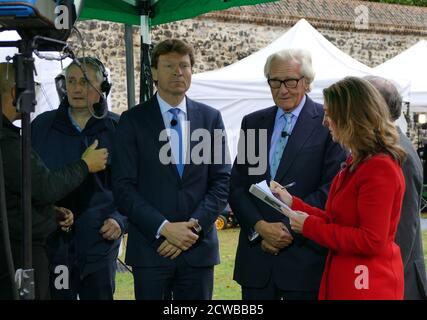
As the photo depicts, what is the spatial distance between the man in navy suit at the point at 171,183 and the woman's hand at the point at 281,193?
42cm

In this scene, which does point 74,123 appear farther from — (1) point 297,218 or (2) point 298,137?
(1) point 297,218

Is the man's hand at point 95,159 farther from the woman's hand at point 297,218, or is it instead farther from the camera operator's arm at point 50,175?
the woman's hand at point 297,218

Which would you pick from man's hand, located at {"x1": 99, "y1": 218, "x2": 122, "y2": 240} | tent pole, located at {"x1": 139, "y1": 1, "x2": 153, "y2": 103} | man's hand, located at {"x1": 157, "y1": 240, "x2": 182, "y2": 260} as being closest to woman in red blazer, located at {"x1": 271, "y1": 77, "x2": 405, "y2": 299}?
man's hand, located at {"x1": 157, "y1": 240, "x2": 182, "y2": 260}

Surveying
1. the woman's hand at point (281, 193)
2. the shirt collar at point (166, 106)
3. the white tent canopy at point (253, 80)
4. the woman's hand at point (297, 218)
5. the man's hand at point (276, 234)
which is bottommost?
the man's hand at point (276, 234)

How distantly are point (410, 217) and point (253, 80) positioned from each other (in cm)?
733

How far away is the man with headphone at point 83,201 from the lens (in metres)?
3.77

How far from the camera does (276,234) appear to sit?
3307mm

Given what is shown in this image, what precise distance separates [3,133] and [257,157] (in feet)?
3.86

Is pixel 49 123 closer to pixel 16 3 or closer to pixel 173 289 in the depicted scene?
pixel 173 289

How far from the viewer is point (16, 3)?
234cm

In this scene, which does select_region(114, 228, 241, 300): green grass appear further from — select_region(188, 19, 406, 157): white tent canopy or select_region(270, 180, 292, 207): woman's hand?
select_region(270, 180, 292, 207): woman's hand

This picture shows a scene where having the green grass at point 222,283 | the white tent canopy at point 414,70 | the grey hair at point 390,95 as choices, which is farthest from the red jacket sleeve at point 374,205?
the white tent canopy at point 414,70

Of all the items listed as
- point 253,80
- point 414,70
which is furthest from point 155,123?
point 414,70

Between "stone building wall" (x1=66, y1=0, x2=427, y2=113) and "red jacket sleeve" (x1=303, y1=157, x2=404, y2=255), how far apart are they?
11009 millimetres
